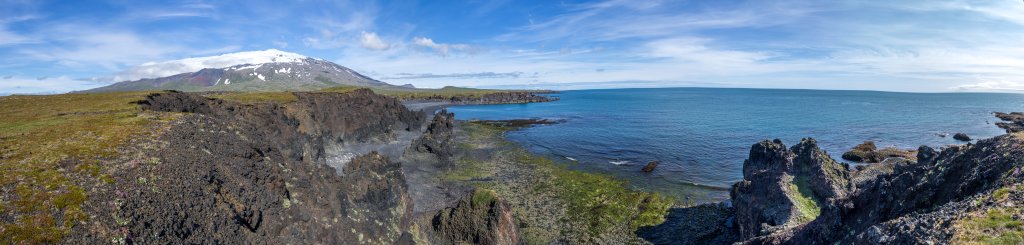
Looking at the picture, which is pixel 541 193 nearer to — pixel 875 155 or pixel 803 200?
pixel 803 200

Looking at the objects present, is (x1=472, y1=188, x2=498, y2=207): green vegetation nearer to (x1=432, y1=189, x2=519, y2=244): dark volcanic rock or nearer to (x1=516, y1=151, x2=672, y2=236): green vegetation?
(x1=432, y1=189, x2=519, y2=244): dark volcanic rock

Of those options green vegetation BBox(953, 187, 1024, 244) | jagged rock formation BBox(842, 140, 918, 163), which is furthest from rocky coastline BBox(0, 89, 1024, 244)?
jagged rock formation BBox(842, 140, 918, 163)

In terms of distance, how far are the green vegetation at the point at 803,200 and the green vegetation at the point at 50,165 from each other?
102 ft

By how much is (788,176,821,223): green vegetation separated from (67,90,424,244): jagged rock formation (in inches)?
872

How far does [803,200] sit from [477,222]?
2004 centimetres

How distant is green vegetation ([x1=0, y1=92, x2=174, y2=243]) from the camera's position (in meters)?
12.1

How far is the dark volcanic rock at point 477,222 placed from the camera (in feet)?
85.6

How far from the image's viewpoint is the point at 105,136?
2155 cm

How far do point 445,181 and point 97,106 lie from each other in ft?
109

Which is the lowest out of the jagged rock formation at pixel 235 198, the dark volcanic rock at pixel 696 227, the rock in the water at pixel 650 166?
the dark volcanic rock at pixel 696 227

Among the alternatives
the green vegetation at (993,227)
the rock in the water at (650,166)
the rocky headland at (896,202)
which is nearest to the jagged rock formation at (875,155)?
the rock in the water at (650,166)

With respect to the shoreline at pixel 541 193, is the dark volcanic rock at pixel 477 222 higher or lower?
higher

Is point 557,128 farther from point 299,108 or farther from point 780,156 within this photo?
point 780,156

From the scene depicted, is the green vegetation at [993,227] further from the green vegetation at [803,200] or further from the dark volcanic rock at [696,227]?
the dark volcanic rock at [696,227]
